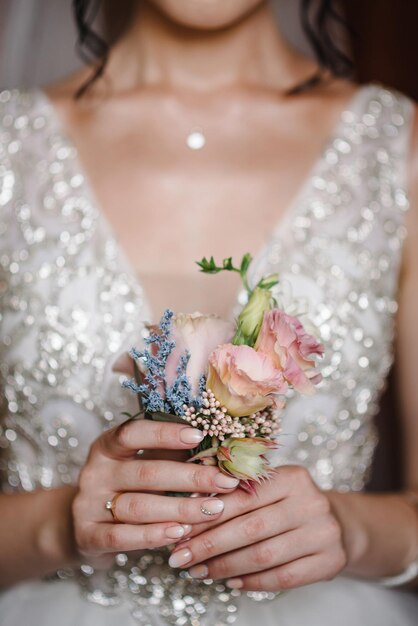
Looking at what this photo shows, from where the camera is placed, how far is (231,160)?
57.1 inches

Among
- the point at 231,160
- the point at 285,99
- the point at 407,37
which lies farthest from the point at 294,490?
the point at 407,37

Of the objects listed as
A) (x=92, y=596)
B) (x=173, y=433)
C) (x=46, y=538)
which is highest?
(x=173, y=433)

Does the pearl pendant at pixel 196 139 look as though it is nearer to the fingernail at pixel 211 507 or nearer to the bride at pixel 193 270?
the bride at pixel 193 270

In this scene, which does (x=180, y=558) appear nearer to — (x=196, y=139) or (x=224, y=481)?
(x=224, y=481)

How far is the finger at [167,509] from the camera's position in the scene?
88cm

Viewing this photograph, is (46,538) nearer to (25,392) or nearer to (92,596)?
(92,596)

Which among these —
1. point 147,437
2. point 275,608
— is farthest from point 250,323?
point 275,608

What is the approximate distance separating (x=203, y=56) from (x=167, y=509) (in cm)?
90

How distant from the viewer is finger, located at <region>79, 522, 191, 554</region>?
35.3 inches

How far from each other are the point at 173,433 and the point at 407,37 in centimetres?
156

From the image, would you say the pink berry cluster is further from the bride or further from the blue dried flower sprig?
the bride

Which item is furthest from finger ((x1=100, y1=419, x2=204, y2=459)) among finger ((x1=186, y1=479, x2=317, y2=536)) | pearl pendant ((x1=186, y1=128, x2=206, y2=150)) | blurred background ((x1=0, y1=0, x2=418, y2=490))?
blurred background ((x1=0, y1=0, x2=418, y2=490))

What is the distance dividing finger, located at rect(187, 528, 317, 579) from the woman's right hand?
0.27 ft

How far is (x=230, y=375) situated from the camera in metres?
0.80
